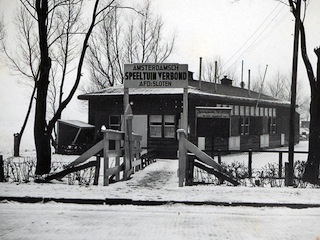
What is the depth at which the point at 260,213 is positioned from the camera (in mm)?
7750

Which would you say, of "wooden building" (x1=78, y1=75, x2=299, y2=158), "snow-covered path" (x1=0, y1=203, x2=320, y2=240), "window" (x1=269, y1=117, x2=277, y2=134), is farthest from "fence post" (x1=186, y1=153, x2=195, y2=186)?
"window" (x1=269, y1=117, x2=277, y2=134)

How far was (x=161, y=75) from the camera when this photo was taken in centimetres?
1125

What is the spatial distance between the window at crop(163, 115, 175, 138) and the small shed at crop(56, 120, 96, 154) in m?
5.08

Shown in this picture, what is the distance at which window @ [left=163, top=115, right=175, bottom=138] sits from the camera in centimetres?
2312

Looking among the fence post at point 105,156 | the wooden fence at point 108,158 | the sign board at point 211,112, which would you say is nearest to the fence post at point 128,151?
the wooden fence at point 108,158

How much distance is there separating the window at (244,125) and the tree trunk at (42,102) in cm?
1869

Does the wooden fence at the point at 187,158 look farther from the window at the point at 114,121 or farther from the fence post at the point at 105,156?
the window at the point at 114,121

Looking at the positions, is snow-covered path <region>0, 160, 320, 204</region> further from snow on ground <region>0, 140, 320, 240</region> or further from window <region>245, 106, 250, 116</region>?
window <region>245, 106, 250, 116</region>

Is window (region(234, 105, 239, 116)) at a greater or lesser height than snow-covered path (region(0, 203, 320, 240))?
greater

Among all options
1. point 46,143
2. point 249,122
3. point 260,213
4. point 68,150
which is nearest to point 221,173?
point 260,213

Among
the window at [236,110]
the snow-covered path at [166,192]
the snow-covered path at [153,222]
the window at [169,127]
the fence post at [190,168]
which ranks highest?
the window at [236,110]

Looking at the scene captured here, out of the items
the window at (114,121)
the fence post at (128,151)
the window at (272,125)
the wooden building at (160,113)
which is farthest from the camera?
the window at (272,125)

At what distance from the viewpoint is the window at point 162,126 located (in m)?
23.1

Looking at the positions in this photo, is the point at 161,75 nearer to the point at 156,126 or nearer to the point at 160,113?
the point at 160,113
